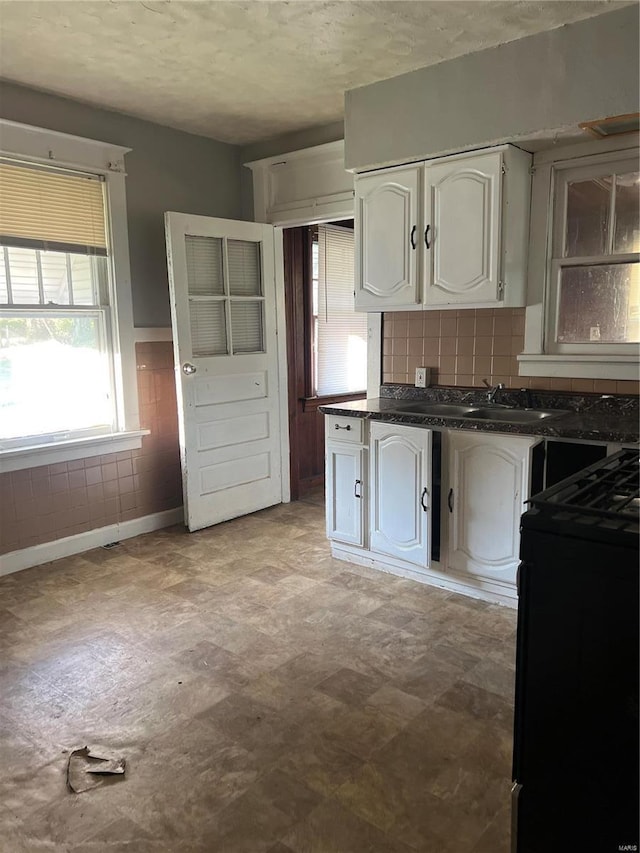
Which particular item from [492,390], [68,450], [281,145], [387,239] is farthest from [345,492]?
[281,145]

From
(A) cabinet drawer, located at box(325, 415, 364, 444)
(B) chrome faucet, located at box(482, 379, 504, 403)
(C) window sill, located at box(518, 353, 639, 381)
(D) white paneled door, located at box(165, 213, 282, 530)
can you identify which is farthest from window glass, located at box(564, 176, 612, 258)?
(D) white paneled door, located at box(165, 213, 282, 530)

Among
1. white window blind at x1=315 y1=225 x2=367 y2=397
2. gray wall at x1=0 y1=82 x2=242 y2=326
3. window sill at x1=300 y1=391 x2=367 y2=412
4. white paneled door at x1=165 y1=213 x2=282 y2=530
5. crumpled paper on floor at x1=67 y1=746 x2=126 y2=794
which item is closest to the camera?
crumpled paper on floor at x1=67 y1=746 x2=126 y2=794

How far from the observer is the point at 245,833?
1.70 meters

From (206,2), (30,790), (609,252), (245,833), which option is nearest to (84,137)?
(206,2)

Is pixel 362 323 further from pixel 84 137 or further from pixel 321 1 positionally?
pixel 321 1

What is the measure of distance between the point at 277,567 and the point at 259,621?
0.66 metres

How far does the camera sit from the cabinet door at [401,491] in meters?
3.14

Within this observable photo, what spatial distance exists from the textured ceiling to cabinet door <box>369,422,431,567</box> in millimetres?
1798

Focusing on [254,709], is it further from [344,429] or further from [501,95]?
[501,95]

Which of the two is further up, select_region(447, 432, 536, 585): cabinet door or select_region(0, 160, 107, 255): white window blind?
select_region(0, 160, 107, 255): white window blind

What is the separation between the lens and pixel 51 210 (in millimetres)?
3551

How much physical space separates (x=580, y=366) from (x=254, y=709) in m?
2.24

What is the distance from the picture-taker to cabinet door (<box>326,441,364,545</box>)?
11.4 ft

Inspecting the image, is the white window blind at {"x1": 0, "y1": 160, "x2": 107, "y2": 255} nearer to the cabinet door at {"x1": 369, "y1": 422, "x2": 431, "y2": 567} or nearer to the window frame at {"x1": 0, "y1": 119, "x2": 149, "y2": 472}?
the window frame at {"x1": 0, "y1": 119, "x2": 149, "y2": 472}
